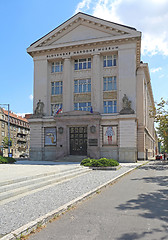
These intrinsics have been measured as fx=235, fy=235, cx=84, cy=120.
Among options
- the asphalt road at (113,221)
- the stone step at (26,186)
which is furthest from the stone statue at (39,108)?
the asphalt road at (113,221)

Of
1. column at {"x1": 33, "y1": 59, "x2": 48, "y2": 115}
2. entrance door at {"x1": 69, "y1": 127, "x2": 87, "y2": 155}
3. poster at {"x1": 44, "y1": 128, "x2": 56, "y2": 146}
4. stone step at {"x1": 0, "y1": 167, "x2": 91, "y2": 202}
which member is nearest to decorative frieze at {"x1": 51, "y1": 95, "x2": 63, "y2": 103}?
column at {"x1": 33, "y1": 59, "x2": 48, "y2": 115}

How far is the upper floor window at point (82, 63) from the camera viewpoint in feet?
116

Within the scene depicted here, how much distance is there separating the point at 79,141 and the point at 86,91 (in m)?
7.43

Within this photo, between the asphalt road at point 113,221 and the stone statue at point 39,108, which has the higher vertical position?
the stone statue at point 39,108

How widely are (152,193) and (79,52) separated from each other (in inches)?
1131

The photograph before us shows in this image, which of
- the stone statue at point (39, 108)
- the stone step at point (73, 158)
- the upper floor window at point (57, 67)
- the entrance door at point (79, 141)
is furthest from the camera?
the upper floor window at point (57, 67)

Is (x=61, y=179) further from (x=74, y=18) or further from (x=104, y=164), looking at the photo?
(x=74, y=18)

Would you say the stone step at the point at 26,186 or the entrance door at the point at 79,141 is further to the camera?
the entrance door at the point at 79,141

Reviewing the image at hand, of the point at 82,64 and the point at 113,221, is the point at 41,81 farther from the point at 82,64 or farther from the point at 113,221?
the point at 113,221

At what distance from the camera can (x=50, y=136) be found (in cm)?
3450

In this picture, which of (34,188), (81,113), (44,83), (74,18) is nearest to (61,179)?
(34,188)

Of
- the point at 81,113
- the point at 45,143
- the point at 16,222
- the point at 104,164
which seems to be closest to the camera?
the point at 16,222

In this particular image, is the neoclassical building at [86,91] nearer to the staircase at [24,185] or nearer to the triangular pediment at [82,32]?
the triangular pediment at [82,32]

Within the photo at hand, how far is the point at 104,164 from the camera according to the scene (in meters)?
19.2
